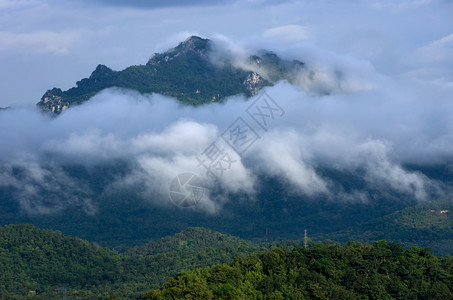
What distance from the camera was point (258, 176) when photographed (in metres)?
161

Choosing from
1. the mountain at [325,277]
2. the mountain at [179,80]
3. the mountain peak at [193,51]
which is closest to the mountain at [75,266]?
the mountain at [325,277]

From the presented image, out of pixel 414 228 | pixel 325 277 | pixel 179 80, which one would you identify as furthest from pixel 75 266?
pixel 179 80

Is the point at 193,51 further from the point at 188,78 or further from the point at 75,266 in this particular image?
the point at 75,266

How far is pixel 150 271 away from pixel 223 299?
Result: 39.6 m

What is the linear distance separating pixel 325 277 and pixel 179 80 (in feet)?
449

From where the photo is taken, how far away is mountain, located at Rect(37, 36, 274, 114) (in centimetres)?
18188

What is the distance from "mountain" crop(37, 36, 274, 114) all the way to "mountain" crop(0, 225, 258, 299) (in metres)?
85.6

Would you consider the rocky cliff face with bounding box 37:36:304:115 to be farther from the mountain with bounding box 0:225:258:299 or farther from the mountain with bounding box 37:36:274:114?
the mountain with bounding box 0:225:258:299

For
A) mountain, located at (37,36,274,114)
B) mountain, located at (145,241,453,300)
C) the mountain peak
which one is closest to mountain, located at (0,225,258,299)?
mountain, located at (145,241,453,300)

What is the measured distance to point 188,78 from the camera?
190m

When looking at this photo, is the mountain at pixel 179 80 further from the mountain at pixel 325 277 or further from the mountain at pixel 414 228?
the mountain at pixel 325 277

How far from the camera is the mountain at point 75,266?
3243 inches

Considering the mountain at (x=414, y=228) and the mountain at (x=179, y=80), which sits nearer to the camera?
the mountain at (x=414, y=228)

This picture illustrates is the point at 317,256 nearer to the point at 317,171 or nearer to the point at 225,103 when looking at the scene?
the point at 317,171
